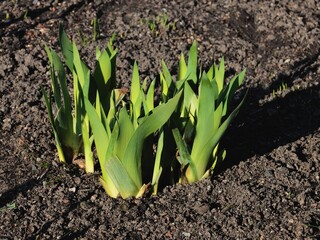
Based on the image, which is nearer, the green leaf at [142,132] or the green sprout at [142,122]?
the green leaf at [142,132]

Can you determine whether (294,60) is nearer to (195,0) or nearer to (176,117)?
(195,0)

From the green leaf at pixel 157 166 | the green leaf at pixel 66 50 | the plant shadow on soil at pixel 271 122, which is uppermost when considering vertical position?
the green leaf at pixel 66 50

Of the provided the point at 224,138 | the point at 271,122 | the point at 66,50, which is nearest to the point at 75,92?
the point at 66,50

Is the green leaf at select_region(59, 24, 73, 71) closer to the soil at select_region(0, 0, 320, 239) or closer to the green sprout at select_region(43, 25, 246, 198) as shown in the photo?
the green sprout at select_region(43, 25, 246, 198)

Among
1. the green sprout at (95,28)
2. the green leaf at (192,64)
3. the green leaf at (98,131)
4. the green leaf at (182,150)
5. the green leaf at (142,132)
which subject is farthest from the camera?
the green sprout at (95,28)

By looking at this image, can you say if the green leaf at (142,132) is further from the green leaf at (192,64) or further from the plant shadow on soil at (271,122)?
the plant shadow on soil at (271,122)

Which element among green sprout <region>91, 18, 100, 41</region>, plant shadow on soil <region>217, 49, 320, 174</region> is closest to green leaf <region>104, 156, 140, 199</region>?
plant shadow on soil <region>217, 49, 320, 174</region>

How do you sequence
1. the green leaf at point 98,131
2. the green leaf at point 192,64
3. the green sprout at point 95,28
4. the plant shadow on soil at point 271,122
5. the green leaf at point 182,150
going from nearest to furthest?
the green leaf at point 98,131 < the green leaf at point 182,150 < the green leaf at point 192,64 < the plant shadow on soil at point 271,122 < the green sprout at point 95,28

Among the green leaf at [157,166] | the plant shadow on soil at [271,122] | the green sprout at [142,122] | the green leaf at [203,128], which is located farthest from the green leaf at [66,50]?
the plant shadow on soil at [271,122]

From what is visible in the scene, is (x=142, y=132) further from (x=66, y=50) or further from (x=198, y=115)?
(x=66, y=50)
